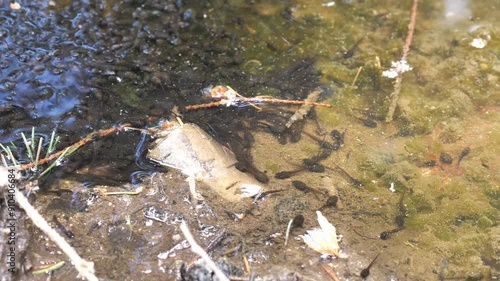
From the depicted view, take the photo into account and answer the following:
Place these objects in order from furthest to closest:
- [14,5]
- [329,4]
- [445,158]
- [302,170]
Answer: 1. [329,4]
2. [14,5]
3. [445,158]
4. [302,170]

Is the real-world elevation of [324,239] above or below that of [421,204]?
above

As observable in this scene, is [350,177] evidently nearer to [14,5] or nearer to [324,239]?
[324,239]

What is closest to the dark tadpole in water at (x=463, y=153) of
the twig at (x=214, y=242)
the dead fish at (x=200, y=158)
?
the dead fish at (x=200, y=158)

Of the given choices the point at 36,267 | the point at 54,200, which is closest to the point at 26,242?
the point at 36,267

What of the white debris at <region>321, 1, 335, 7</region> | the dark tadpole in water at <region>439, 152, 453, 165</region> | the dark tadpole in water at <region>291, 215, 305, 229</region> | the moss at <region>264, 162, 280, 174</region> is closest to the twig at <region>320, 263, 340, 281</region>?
the dark tadpole in water at <region>291, 215, 305, 229</region>

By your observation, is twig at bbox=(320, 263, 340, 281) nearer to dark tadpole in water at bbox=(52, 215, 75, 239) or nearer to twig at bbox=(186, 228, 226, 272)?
twig at bbox=(186, 228, 226, 272)

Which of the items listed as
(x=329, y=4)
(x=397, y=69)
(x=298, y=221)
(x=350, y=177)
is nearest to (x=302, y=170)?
(x=350, y=177)

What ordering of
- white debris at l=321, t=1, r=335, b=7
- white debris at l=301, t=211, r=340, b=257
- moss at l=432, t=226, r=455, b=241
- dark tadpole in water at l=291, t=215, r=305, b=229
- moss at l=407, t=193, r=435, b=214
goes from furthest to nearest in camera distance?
white debris at l=321, t=1, r=335, b=7 → moss at l=407, t=193, r=435, b=214 → moss at l=432, t=226, r=455, b=241 → dark tadpole in water at l=291, t=215, r=305, b=229 → white debris at l=301, t=211, r=340, b=257
